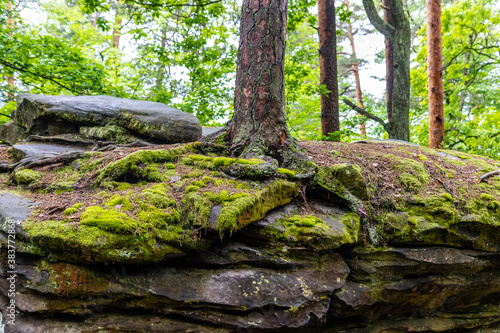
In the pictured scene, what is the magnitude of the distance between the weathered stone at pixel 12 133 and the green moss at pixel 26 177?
2592 mm

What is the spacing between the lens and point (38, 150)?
4848 millimetres

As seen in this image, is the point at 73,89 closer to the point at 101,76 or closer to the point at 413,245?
the point at 101,76

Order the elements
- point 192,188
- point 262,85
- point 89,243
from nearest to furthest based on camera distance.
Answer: point 89,243
point 192,188
point 262,85

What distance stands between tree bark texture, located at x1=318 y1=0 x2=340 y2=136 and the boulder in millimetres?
4557

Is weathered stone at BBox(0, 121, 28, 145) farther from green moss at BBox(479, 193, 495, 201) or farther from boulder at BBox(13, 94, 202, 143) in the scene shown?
green moss at BBox(479, 193, 495, 201)

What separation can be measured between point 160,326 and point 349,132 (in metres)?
7.58

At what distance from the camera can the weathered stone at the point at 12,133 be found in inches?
233

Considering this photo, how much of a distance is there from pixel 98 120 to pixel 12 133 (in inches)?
85.3

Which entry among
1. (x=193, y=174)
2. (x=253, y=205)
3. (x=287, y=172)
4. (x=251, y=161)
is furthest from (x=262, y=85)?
(x=253, y=205)

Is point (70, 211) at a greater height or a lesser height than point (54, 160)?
lesser

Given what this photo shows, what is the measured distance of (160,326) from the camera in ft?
9.04

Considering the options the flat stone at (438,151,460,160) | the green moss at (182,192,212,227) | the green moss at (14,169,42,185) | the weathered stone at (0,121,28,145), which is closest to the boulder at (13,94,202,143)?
the weathered stone at (0,121,28,145)

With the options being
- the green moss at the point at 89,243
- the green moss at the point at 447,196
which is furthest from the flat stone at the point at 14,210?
the green moss at the point at 447,196

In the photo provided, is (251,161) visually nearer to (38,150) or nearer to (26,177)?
(26,177)
